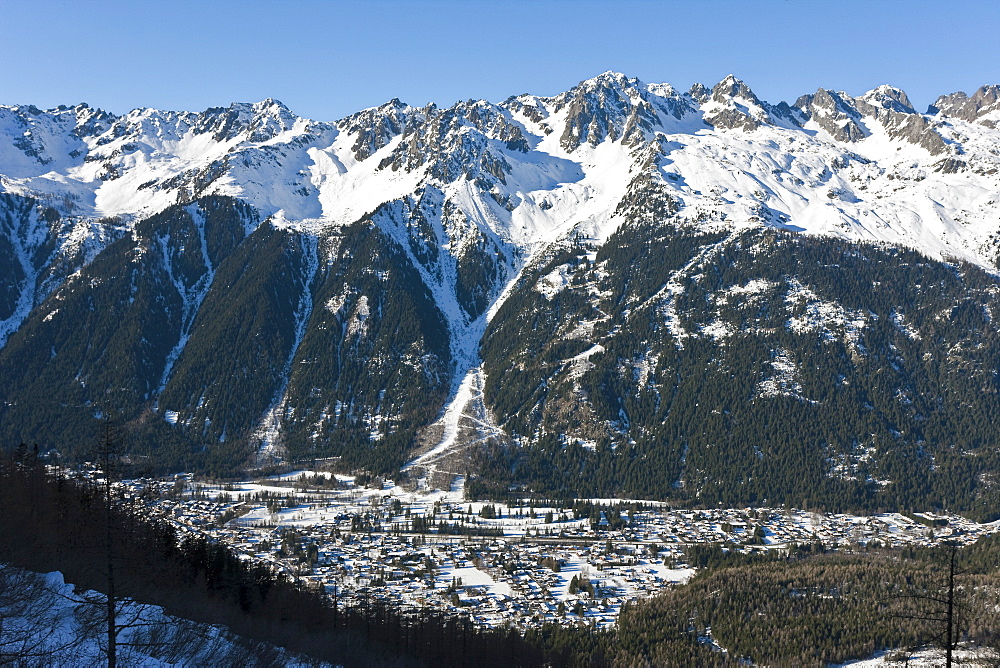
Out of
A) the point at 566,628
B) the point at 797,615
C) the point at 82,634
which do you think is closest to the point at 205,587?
the point at 82,634

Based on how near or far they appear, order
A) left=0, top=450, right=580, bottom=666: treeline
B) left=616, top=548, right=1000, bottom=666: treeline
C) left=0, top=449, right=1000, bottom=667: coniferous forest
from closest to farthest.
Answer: left=0, top=450, right=580, bottom=666: treeline → left=0, top=449, right=1000, bottom=667: coniferous forest → left=616, top=548, right=1000, bottom=666: treeline

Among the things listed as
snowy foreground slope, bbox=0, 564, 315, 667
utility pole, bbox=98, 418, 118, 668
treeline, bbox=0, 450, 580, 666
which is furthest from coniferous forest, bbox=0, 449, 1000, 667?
snowy foreground slope, bbox=0, 564, 315, 667

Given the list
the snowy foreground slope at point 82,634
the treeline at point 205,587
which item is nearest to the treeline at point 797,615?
the treeline at point 205,587

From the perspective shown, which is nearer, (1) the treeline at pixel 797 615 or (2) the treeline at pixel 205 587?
(2) the treeline at pixel 205 587

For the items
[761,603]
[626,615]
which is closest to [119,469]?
[626,615]

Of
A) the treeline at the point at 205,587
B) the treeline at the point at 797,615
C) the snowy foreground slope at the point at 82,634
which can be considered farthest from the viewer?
the treeline at the point at 797,615

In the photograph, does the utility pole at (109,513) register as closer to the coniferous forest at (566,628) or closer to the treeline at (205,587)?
the treeline at (205,587)

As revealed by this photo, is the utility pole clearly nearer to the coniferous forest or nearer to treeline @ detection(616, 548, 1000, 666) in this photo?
the coniferous forest

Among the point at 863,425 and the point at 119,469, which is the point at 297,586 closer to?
the point at 119,469
